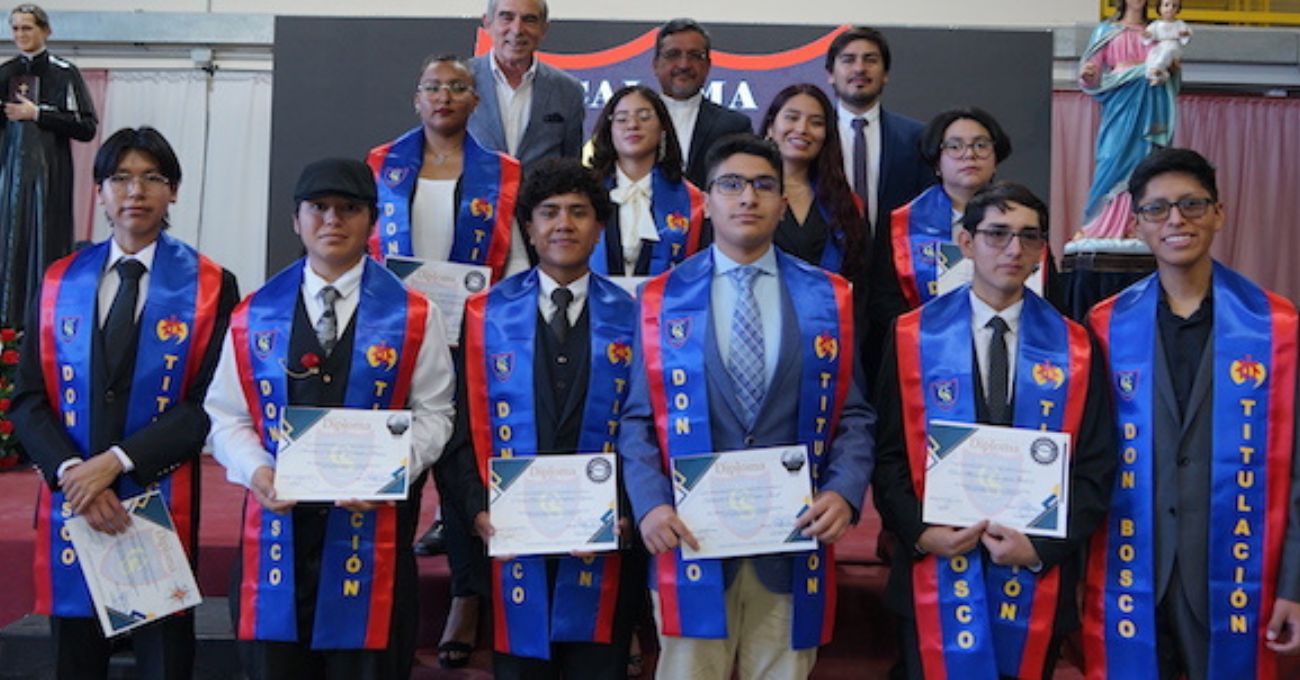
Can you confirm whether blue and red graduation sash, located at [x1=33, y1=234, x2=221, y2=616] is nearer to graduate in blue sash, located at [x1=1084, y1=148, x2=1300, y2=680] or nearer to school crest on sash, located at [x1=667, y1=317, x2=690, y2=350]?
school crest on sash, located at [x1=667, y1=317, x2=690, y2=350]

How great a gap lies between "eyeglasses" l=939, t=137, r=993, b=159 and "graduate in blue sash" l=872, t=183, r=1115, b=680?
74 cm

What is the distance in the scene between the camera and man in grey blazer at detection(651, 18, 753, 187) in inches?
155

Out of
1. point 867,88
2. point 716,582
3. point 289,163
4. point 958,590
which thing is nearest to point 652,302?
point 716,582

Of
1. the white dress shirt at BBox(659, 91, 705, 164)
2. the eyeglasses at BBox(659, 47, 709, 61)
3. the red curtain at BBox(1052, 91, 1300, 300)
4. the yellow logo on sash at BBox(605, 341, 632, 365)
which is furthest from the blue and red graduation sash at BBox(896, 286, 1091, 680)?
the red curtain at BBox(1052, 91, 1300, 300)

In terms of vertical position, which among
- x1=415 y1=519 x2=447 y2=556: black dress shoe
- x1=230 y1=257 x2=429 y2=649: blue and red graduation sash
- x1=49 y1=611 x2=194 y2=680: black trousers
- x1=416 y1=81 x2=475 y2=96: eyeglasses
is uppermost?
x1=416 y1=81 x2=475 y2=96: eyeglasses

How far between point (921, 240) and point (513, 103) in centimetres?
146

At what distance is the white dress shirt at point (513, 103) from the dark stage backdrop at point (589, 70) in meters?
3.38

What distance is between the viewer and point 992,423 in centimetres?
267

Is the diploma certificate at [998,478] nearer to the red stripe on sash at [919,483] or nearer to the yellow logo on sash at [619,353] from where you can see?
the red stripe on sash at [919,483]

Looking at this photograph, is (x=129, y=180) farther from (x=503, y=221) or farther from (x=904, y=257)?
(x=904, y=257)

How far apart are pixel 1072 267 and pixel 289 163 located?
4.76 meters

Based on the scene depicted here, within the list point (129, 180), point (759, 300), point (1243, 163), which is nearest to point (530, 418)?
point (759, 300)

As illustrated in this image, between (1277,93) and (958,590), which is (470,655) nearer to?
(958,590)

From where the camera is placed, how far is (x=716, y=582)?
256 centimetres
